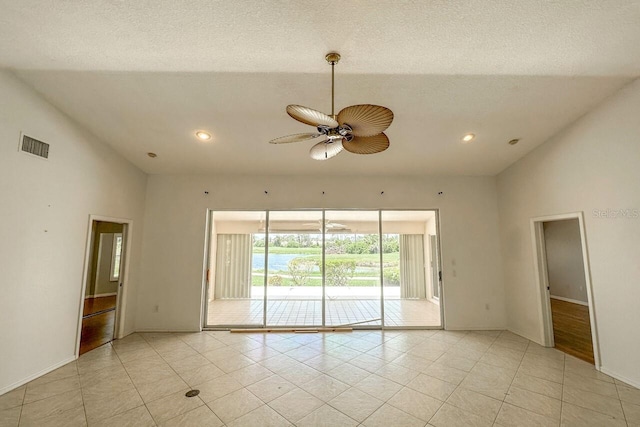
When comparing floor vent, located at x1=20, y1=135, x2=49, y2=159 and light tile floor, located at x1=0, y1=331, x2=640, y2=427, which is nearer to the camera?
light tile floor, located at x1=0, y1=331, x2=640, y2=427

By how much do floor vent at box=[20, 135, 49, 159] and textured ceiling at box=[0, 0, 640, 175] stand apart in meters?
0.55

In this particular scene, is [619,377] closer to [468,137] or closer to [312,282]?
[468,137]

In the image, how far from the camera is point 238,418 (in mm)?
2447

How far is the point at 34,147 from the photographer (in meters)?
3.09

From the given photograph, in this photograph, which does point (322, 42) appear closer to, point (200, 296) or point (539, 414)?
point (539, 414)

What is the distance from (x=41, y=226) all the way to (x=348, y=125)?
3.83 meters

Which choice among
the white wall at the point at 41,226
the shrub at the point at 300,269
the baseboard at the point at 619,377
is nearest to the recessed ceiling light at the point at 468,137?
the baseboard at the point at 619,377

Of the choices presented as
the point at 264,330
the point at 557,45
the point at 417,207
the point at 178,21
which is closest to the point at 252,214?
the point at 264,330

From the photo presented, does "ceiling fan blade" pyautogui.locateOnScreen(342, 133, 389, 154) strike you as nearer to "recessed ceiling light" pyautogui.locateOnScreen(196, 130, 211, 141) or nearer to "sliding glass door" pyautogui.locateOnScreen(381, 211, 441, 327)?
"recessed ceiling light" pyautogui.locateOnScreen(196, 130, 211, 141)

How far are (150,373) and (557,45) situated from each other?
219 inches

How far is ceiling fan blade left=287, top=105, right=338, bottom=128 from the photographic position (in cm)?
180

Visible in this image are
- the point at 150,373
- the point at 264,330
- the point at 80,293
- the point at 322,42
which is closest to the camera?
the point at 322,42

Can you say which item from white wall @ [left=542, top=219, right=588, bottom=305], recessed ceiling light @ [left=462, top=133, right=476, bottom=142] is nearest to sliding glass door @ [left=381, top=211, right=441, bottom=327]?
recessed ceiling light @ [left=462, top=133, right=476, bottom=142]

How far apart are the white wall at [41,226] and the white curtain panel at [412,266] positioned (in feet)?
18.3
